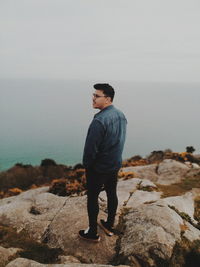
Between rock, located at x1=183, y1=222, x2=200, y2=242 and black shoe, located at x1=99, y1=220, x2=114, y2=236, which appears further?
black shoe, located at x1=99, y1=220, x2=114, y2=236

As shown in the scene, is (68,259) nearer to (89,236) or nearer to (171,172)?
(89,236)

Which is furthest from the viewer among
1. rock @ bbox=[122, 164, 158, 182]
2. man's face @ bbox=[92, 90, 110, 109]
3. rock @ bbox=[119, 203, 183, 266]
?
rock @ bbox=[122, 164, 158, 182]

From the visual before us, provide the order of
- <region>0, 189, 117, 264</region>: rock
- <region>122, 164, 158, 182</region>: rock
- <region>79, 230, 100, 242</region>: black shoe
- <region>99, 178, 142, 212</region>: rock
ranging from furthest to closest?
1. <region>122, 164, 158, 182</region>: rock
2. <region>99, 178, 142, 212</region>: rock
3. <region>79, 230, 100, 242</region>: black shoe
4. <region>0, 189, 117, 264</region>: rock

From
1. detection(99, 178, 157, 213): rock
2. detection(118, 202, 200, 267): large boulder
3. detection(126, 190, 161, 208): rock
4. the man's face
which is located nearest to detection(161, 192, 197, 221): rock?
detection(126, 190, 161, 208): rock

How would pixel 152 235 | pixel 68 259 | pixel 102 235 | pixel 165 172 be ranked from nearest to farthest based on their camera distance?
pixel 68 259, pixel 152 235, pixel 102 235, pixel 165 172

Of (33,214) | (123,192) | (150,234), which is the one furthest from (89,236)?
(123,192)

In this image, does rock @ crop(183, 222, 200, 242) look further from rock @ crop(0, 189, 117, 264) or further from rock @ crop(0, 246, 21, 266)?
rock @ crop(0, 246, 21, 266)

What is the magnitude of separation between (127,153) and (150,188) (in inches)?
3363

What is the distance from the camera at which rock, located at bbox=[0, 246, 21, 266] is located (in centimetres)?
432

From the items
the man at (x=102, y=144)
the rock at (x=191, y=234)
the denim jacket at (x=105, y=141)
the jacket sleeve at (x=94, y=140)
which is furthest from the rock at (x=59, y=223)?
the jacket sleeve at (x=94, y=140)

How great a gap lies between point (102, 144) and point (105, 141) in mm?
80

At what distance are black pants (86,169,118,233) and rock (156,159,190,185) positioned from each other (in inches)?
288

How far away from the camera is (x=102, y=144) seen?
4.52 metres

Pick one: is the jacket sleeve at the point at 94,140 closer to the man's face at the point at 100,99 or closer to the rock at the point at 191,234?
the man's face at the point at 100,99
